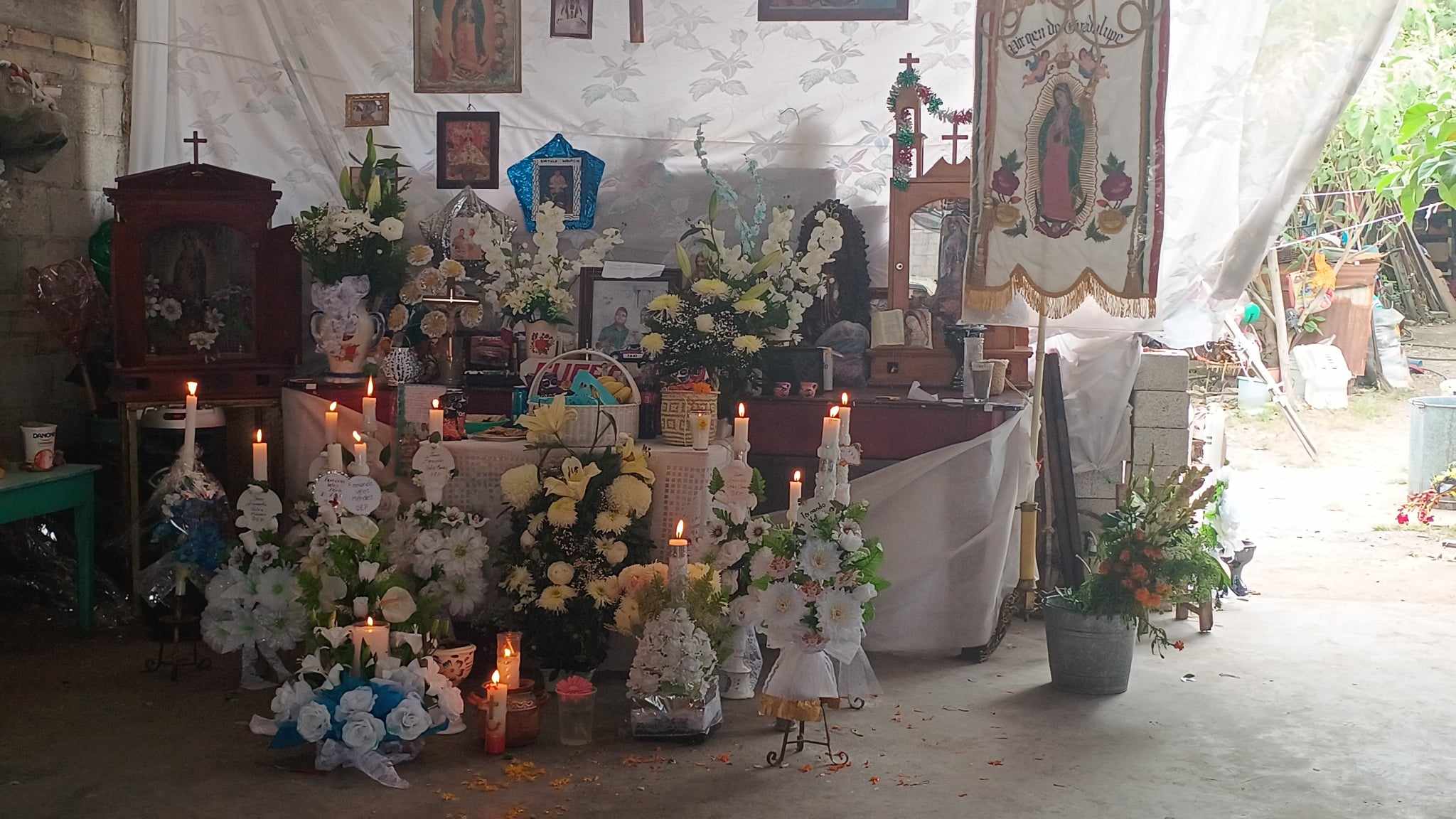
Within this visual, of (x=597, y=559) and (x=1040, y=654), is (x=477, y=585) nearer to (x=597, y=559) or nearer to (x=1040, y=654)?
(x=597, y=559)

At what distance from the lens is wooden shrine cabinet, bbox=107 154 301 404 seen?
5.14 m

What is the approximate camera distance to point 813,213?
528cm

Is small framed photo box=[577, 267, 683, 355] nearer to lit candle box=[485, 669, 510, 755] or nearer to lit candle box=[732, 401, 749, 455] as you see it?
lit candle box=[732, 401, 749, 455]

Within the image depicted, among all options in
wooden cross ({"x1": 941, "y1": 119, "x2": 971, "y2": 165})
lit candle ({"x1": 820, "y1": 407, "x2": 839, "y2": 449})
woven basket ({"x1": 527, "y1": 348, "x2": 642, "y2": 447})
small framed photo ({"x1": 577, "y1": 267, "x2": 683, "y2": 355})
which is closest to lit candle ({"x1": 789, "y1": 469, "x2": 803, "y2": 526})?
lit candle ({"x1": 820, "y1": 407, "x2": 839, "y2": 449})

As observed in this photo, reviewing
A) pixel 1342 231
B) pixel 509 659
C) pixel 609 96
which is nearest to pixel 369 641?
pixel 509 659

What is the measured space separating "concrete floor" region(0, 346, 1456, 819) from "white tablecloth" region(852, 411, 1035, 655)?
0.51 ft

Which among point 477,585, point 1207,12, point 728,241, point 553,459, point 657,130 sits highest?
point 1207,12

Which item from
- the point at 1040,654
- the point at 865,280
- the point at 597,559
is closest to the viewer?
the point at 597,559

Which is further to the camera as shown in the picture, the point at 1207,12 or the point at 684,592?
the point at 1207,12

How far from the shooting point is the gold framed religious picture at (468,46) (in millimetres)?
5582

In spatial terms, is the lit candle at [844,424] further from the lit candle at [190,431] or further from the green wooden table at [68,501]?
the green wooden table at [68,501]

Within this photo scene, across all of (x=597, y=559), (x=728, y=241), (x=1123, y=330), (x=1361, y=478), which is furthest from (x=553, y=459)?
(x=1361, y=478)

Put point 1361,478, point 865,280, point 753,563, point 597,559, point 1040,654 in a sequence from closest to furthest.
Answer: point 753,563 < point 597,559 < point 1040,654 < point 865,280 < point 1361,478

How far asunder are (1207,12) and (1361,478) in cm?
465
